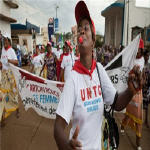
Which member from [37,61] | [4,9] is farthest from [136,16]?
[37,61]

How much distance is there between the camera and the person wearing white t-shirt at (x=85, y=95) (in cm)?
107

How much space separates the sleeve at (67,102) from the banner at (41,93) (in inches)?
74.1

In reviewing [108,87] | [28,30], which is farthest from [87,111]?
[28,30]

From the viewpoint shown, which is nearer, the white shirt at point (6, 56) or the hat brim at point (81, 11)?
the hat brim at point (81, 11)

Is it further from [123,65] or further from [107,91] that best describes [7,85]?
[107,91]

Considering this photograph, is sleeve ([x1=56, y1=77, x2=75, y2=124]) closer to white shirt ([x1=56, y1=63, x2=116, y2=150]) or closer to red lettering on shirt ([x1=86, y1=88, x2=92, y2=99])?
white shirt ([x1=56, y1=63, x2=116, y2=150])

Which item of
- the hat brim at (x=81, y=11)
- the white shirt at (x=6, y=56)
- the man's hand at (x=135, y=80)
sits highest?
the hat brim at (x=81, y=11)

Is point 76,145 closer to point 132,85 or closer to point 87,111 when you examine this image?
point 87,111

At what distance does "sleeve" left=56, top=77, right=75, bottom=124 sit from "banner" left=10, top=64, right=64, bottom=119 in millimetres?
1882

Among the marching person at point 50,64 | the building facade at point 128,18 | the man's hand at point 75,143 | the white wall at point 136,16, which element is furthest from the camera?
the white wall at point 136,16

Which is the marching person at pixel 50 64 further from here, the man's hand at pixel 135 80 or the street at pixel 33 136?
the man's hand at pixel 135 80

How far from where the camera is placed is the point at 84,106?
3.70 feet

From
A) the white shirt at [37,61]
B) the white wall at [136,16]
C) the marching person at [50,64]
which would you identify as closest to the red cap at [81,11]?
the marching person at [50,64]

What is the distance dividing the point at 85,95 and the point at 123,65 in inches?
83.6
